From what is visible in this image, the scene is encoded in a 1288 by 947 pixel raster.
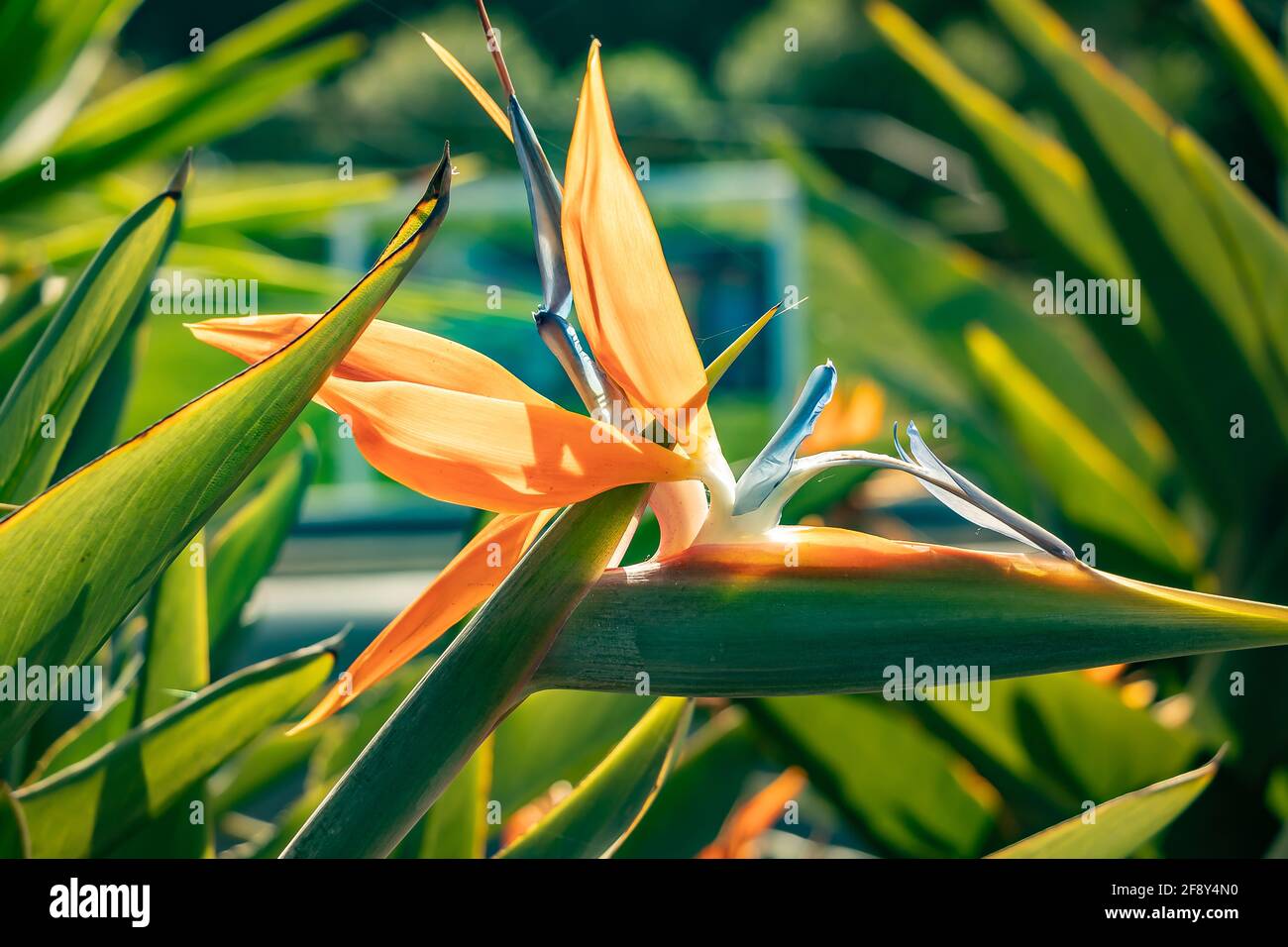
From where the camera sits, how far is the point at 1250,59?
0.60 m

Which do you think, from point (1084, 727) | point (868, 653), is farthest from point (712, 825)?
point (868, 653)

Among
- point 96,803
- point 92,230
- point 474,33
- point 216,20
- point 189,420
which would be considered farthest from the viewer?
point 216,20

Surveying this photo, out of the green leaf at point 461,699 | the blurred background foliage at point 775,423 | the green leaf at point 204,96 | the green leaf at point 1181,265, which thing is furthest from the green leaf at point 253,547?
the green leaf at point 1181,265

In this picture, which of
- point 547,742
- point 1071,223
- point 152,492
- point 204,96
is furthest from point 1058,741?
point 204,96

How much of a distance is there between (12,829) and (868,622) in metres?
0.23

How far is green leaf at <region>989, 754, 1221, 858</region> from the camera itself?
278 mm

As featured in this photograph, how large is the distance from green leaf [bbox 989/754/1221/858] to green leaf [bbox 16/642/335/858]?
0.66 feet

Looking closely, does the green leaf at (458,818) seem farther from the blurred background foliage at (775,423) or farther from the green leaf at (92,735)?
the green leaf at (92,735)

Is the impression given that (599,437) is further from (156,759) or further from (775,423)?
(775,423)

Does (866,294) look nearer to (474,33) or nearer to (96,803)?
(474,33)

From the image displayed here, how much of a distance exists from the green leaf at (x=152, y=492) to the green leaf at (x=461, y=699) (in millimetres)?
52

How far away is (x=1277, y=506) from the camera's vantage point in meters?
0.60

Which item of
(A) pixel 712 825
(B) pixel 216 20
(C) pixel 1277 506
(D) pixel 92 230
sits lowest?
(A) pixel 712 825
